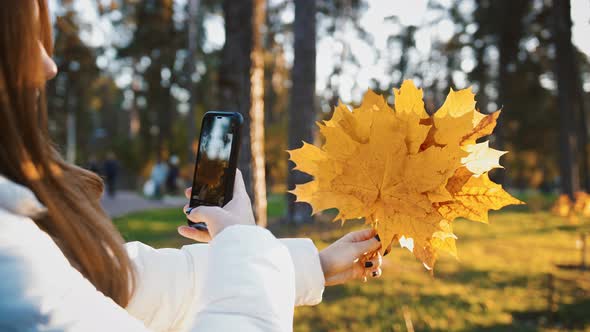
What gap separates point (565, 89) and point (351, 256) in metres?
18.7

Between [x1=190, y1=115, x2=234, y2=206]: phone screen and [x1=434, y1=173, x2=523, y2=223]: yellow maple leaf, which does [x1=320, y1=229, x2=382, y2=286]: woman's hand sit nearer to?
[x1=434, y1=173, x2=523, y2=223]: yellow maple leaf

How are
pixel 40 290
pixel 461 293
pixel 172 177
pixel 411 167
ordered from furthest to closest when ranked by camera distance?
pixel 172 177, pixel 461 293, pixel 411 167, pixel 40 290

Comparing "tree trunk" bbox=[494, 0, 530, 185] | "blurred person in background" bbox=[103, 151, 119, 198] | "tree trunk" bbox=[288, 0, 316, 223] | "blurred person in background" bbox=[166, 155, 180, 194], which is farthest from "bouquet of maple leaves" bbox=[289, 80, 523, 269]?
"blurred person in background" bbox=[166, 155, 180, 194]

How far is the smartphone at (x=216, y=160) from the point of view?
50.6 inches

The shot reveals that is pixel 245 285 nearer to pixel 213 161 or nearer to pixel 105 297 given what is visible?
pixel 105 297

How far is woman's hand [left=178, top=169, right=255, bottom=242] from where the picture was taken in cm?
112

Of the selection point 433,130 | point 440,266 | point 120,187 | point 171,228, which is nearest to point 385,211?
point 433,130

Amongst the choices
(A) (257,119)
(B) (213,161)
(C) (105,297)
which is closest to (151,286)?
(B) (213,161)

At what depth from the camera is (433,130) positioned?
1291 mm

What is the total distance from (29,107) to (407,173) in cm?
85

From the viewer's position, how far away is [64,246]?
3.16 ft

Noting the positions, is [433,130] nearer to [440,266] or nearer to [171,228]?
[440,266]

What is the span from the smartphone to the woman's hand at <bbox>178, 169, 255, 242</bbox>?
0.03 m

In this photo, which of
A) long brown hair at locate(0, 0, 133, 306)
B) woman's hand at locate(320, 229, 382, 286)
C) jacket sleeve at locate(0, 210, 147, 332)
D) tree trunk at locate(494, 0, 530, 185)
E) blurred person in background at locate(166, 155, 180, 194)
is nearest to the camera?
jacket sleeve at locate(0, 210, 147, 332)
